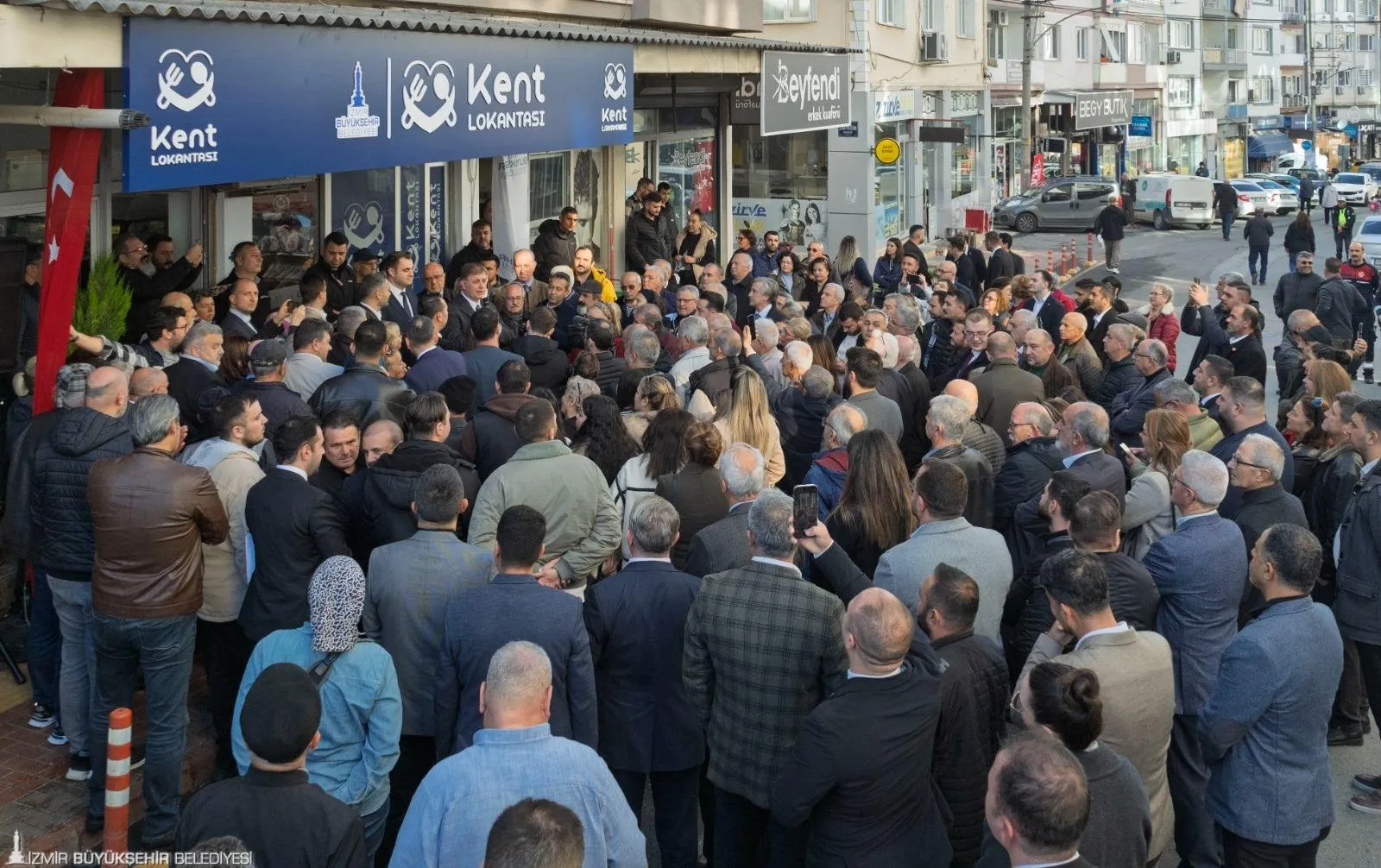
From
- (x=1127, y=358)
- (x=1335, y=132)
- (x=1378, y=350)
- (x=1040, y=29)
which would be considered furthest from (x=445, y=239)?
(x=1335, y=132)

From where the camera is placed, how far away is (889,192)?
32469mm

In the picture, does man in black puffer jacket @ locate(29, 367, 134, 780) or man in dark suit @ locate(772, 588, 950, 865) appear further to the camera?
man in black puffer jacket @ locate(29, 367, 134, 780)

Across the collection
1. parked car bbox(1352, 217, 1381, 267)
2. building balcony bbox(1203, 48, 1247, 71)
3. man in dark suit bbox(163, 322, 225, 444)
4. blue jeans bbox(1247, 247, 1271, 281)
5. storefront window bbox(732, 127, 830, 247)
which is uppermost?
building balcony bbox(1203, 48, 1247, 71)

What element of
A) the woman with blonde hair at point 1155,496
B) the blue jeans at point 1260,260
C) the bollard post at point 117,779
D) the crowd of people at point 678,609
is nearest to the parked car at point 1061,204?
the blue jeans at point 1260,260

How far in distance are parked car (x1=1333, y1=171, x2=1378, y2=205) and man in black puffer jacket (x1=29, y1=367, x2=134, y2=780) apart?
53416mm

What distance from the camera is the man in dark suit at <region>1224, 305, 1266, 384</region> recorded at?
448 inches

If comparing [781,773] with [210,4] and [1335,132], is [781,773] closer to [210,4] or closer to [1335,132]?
[210,4]

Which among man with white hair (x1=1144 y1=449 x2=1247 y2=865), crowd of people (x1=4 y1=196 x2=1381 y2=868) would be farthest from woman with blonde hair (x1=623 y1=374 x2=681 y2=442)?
man with white hair (x1=1144 y1=449 x2=1247 y2=865)

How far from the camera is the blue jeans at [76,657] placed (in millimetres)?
6488

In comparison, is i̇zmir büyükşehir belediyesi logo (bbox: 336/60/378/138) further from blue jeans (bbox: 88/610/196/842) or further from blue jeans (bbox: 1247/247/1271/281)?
blue jeans (bbox: 1247/247/1271/281)

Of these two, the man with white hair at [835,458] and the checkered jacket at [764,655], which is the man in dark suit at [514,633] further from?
the man with white hair at [835,458]

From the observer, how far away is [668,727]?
5816 mm

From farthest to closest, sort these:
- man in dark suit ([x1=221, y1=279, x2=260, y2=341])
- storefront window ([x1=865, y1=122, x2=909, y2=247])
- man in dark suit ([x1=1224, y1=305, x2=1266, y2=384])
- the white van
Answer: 1. the white van
2. storefront window ([x1=865, y1=122, x2=909, y2=247])
3. man in dark suit ([x1=1224, y1=305, x2=1266, y2=384])
4. man in dark suit ([x1=221, y1=279, x2=260, y2=341])

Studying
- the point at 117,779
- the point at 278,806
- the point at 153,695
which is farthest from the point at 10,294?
the point at 278,806
